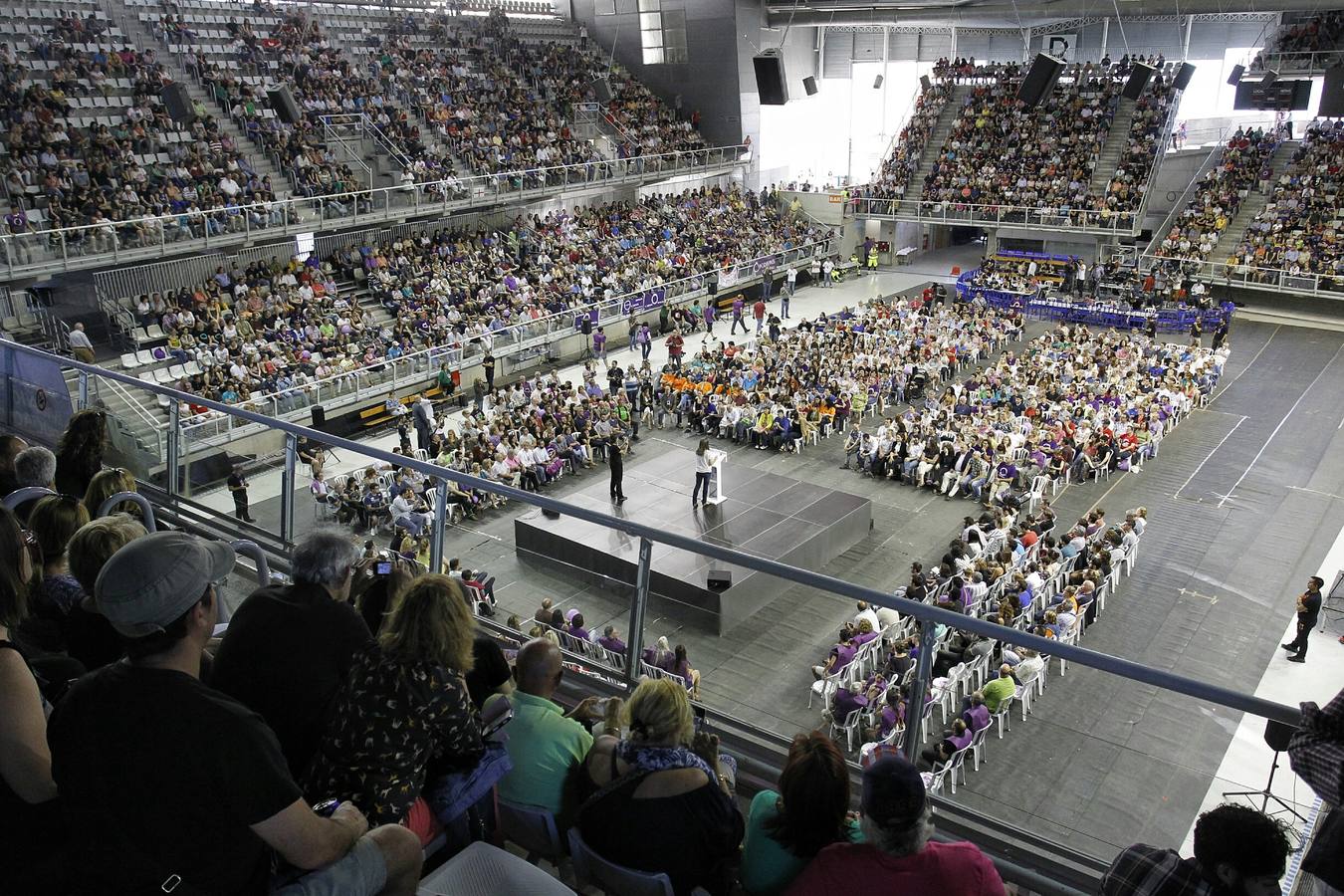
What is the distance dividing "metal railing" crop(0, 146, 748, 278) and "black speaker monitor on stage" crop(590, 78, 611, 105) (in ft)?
16.0

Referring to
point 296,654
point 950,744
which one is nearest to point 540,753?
point 296,654

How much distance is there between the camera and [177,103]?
74.2 feet

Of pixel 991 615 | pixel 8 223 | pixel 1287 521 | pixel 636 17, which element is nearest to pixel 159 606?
pixel 991 615

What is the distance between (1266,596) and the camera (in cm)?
1270

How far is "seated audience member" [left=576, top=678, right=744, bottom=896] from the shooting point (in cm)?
283

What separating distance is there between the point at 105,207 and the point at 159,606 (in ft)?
66.6

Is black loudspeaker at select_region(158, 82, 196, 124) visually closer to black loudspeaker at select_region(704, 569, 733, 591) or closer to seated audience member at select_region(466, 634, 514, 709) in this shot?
black loudspeaker at select_region(704, 569, 733, 591)

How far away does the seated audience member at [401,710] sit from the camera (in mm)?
2688

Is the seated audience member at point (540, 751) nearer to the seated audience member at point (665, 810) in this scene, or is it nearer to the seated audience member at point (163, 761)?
the seated audience member at point (665, 810)

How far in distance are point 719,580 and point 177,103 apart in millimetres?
22075

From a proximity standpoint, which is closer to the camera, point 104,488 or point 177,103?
point 104,488

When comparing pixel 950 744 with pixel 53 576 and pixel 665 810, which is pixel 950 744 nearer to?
pixel 665 810

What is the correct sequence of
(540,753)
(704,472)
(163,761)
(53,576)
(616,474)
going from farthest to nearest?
(616,474) < (704,472) < (53,576) < (540,753) < (163,761)

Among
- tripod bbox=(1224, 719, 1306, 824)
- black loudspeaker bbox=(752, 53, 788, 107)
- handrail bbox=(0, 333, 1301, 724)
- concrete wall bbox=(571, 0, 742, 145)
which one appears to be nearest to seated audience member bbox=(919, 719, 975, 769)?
handrail bbox=(0, 333, 1301, 724)
